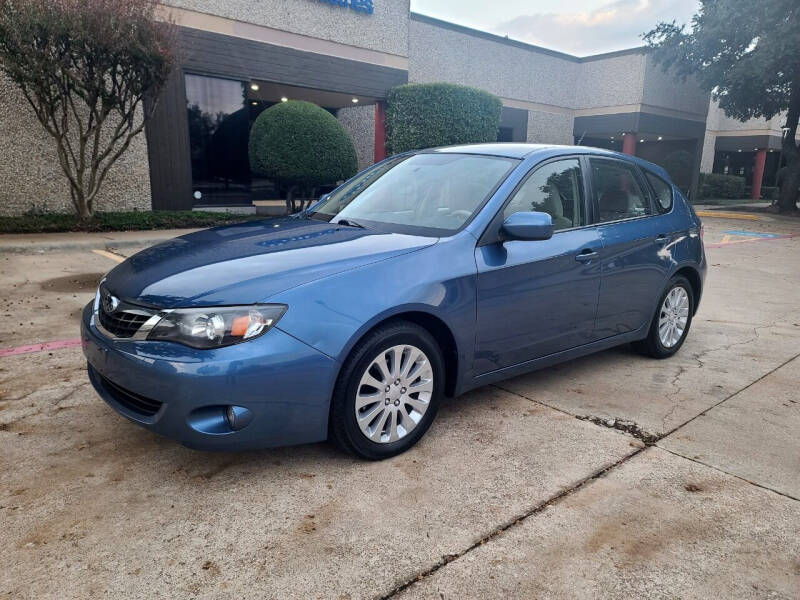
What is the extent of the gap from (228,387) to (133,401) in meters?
0.60

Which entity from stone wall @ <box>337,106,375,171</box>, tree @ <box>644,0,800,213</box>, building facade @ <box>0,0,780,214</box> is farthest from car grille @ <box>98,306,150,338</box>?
tree @ <box>644,0,800,213</box>

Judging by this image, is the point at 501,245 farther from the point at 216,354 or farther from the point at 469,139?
the point at 469,139

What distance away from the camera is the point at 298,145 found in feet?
44.1

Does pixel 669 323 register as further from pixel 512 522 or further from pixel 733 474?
pixel 512 522

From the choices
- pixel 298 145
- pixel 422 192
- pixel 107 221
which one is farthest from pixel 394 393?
pixel 298 145

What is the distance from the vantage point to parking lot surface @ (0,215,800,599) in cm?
222

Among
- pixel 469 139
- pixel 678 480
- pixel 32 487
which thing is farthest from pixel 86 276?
pixel 469 139

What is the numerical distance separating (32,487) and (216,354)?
1.10m

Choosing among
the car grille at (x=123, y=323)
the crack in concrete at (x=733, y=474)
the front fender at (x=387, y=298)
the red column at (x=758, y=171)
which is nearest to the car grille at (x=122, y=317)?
the car grille at (x=123, y=323)

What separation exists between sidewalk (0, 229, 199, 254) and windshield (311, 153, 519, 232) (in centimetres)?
670

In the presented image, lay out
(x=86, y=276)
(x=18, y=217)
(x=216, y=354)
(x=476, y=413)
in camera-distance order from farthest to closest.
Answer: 1. (x=18, y=217)
2. (x=86, y=276)
3. (x=476, y=413)
4. (x=216, y=354)

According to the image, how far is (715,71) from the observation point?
21.8 meters

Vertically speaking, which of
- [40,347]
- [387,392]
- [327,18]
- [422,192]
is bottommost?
[40,347]

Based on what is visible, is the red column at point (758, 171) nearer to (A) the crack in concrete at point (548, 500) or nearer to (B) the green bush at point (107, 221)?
(B) the green bush at point (107, 221)
